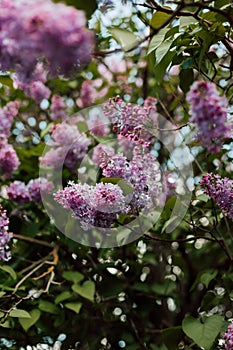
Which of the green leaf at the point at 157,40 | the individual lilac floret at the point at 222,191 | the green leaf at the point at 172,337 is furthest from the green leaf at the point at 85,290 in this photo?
the green leaf at the point at 157,40

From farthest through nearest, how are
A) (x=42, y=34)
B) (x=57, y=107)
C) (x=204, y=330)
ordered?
1. (x=57, y=107)
2. (x=204, y=330)
3. (x=42, y=34)

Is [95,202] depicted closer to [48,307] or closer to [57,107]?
[48,307]

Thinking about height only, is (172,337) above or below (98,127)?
below

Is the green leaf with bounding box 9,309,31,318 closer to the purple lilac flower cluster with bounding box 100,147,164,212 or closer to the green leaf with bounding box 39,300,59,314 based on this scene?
the green leaf with bounding box 39,300,59,314

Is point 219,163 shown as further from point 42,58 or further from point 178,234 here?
point 42,58

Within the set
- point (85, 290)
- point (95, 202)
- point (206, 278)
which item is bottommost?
point (85, 290)

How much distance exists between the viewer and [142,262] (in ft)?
4.93

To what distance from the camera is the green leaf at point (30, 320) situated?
1172 mm

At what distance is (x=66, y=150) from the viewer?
1375 mm

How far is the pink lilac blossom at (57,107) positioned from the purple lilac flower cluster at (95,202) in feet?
2.59

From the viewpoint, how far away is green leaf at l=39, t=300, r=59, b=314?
1247 millimetres

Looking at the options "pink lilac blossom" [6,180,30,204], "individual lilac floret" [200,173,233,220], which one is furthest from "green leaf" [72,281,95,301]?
"individual lilac floret" [200,173,233,220]

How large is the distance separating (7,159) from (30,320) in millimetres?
433

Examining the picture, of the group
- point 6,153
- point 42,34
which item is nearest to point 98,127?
point 6,153
